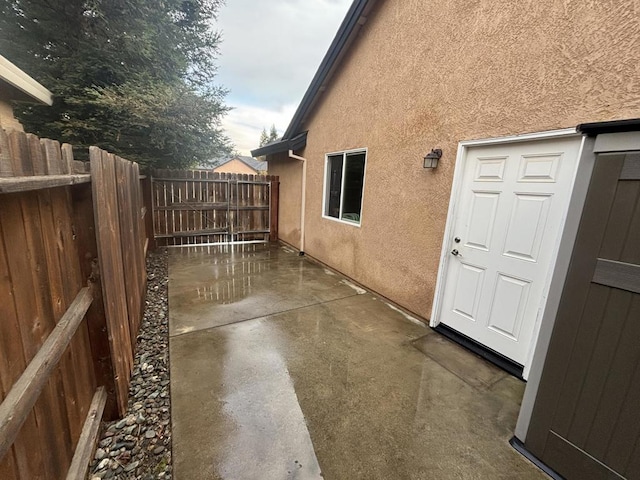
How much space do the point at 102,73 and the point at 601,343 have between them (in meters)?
9.03

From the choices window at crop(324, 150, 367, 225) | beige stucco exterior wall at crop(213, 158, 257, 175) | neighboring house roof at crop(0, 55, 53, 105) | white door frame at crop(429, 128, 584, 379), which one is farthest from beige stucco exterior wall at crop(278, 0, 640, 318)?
beige stucco exterior wall at crop(213, 158, 257, 175)

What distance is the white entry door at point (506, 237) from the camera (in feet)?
7.97

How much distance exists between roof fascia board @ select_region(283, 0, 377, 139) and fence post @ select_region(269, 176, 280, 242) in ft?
7.10

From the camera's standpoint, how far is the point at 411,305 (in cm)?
383

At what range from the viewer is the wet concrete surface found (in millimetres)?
1751

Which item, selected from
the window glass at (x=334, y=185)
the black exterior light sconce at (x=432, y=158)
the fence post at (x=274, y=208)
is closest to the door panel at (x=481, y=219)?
the black exterior light sconce at (x=432, y=158)

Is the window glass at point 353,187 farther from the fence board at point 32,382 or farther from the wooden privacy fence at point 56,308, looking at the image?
the fence board at point 32,382

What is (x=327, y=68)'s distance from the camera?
17.2ft

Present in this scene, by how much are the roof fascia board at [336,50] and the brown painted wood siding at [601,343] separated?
4.29 m

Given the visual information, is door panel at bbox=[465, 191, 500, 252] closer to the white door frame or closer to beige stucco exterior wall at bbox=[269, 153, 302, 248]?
the white door frame

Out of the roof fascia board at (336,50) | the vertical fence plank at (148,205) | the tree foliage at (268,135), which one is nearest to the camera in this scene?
the roof fascia board at (336,50)

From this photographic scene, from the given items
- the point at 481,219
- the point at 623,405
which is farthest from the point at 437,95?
the point at 623,405

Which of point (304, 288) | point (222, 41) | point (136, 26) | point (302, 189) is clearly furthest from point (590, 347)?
point (222, 41)

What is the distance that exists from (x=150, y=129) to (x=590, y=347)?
7.89 meters
